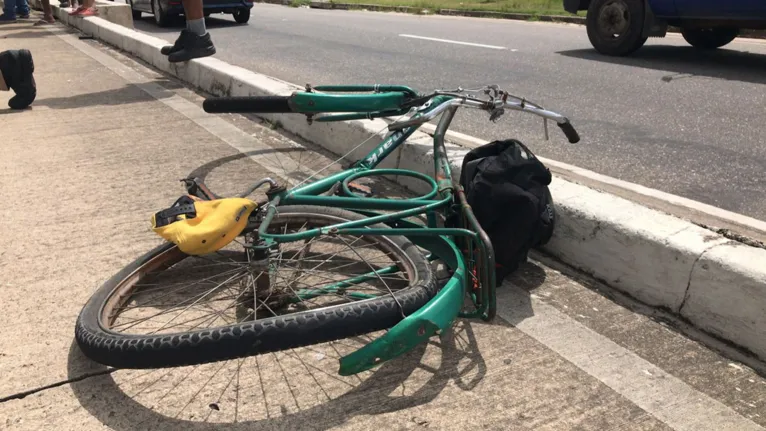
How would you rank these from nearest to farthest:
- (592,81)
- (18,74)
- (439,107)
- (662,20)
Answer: (439,107), (18,74), (592,81), (662,20)

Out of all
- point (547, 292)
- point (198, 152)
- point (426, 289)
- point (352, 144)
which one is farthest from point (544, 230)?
point (198, 152)

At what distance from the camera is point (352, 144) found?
429cm

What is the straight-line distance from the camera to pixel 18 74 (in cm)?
586

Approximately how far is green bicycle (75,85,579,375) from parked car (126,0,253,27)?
12.2m

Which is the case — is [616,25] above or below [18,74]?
above

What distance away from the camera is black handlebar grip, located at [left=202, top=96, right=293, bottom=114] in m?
3.38

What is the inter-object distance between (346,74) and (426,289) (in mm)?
6155

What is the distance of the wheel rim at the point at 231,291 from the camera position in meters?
2.37

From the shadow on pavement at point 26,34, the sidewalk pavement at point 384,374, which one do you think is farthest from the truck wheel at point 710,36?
the shadow on pavement at point 26,34

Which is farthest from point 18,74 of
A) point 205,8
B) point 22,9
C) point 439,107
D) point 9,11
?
point 22,9

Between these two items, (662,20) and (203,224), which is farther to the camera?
(662,20)

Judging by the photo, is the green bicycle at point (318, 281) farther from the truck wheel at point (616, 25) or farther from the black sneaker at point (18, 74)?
the truck wheel at point (616, 25)

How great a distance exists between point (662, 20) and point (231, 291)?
7678 mm

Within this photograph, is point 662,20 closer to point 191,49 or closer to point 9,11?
point 191,49
